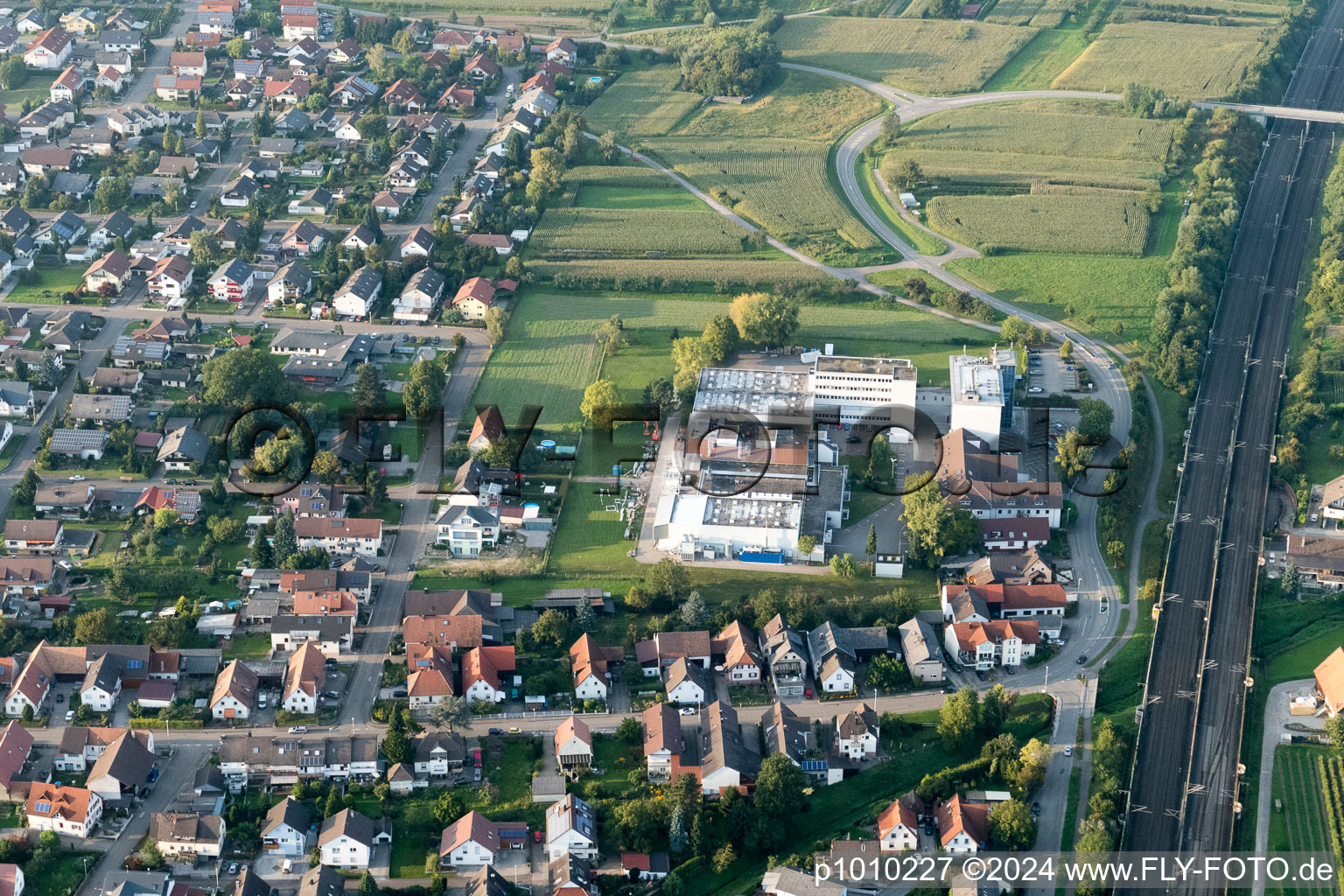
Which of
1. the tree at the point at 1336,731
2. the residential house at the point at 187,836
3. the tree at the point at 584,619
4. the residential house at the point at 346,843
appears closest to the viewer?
the residential house at the point at 187,836

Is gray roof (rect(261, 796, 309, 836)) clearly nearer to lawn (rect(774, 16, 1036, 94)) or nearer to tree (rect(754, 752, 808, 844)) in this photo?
tree (rect(754, 752, 808, 844))

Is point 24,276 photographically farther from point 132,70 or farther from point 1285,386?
point 1285,386

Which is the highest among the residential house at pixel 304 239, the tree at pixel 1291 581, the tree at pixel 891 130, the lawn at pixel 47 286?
the tree at pixel 891 130

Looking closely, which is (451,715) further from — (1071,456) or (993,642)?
(1071,456)

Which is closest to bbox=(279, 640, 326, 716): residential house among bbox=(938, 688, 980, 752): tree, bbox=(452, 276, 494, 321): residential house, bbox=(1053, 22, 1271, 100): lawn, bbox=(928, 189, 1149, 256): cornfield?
bbox=(938, 688, 980, 752): tree

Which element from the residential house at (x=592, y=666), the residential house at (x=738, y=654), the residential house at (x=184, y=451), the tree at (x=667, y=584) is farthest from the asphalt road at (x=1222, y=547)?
the residential house at (x=184, y=451)

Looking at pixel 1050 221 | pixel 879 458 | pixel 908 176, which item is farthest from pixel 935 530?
pixel 908 176

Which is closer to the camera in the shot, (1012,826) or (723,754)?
(1012,826)

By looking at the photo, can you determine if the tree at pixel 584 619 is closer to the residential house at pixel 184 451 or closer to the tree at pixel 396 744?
the tree at pixel 396 744
